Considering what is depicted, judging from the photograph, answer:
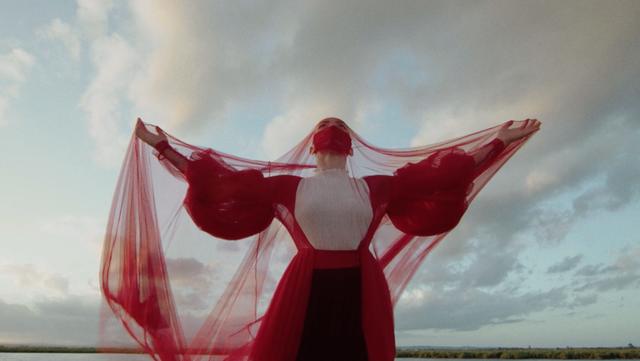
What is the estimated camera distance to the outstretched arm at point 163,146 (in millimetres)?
3576

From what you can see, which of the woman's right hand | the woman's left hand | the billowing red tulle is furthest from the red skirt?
the woman's left hand

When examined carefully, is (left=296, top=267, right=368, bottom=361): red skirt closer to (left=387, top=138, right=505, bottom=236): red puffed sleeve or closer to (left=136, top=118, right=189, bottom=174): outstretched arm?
(left=387, top=138, right=505, bottom=236): red puffed sleeve

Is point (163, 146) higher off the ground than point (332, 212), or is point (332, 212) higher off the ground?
point (163, 146)

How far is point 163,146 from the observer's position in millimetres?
3615

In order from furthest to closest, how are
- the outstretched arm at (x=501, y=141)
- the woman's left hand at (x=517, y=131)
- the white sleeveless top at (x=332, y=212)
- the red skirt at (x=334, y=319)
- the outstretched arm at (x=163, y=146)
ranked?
1. the woman's left hand at (x=517, y=131)
2. the outstretched arm at (x=501, y=141)
3. the outstretched arm at (x=163, y=146)
4. the white sleeveless top at (x=332, y=212)
5. the red skirt at (x=334, y=319)

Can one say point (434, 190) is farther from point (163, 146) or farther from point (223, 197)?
point (163, 146)

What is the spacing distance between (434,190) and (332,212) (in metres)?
0.84

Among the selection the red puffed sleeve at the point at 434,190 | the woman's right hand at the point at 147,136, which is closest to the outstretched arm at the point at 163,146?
the woman's right hand at the point at 147,136

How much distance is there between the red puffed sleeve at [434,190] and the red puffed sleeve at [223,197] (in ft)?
3.14

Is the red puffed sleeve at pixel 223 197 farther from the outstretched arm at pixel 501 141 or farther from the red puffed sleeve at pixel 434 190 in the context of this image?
the outstretched arm at pixel 501 141

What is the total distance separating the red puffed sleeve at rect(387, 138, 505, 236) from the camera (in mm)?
3578

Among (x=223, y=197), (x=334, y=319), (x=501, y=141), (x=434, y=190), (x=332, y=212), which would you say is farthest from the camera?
(x=501, y=141)

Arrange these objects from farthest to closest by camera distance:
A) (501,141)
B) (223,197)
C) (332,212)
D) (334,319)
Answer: (501,141) → (223,197) → (332,212) → (334,319)

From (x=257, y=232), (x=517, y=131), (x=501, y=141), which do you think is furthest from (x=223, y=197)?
(x=517, y=131)
